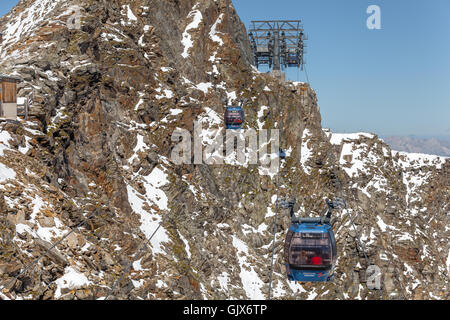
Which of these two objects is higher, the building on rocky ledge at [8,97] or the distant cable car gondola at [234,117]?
the building on rocky ledge at [8,97]

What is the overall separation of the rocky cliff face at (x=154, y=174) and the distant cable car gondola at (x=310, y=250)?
30.8ft

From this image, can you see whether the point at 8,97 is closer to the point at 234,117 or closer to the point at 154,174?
the point at 154,174

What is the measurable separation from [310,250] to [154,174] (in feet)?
84.0

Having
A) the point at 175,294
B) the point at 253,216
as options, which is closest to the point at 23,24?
the point at 175,294

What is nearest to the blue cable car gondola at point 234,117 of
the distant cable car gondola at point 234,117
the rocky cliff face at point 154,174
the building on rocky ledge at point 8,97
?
the distant cable car gondola at point 234,117

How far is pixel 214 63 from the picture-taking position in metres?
67.2

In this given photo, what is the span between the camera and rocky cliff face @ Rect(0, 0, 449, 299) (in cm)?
2125

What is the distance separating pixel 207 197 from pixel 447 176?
114 metres

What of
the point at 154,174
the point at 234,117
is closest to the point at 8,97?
the point at 154,174

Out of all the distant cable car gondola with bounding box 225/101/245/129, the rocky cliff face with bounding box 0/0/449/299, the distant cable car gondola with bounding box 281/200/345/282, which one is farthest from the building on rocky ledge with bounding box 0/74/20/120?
the distant cable car gondola with bounding box 225/101/245/129

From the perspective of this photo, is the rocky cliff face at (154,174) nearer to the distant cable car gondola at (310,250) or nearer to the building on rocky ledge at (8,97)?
the building on rocky ledge at (8,97)

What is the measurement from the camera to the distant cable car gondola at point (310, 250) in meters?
20.4

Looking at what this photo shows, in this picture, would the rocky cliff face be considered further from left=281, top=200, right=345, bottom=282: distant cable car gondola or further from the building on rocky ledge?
left=281, top=200, right=345, bottom=282: distant cable car gondola

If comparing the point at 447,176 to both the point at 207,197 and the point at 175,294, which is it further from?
the point at 175,294
